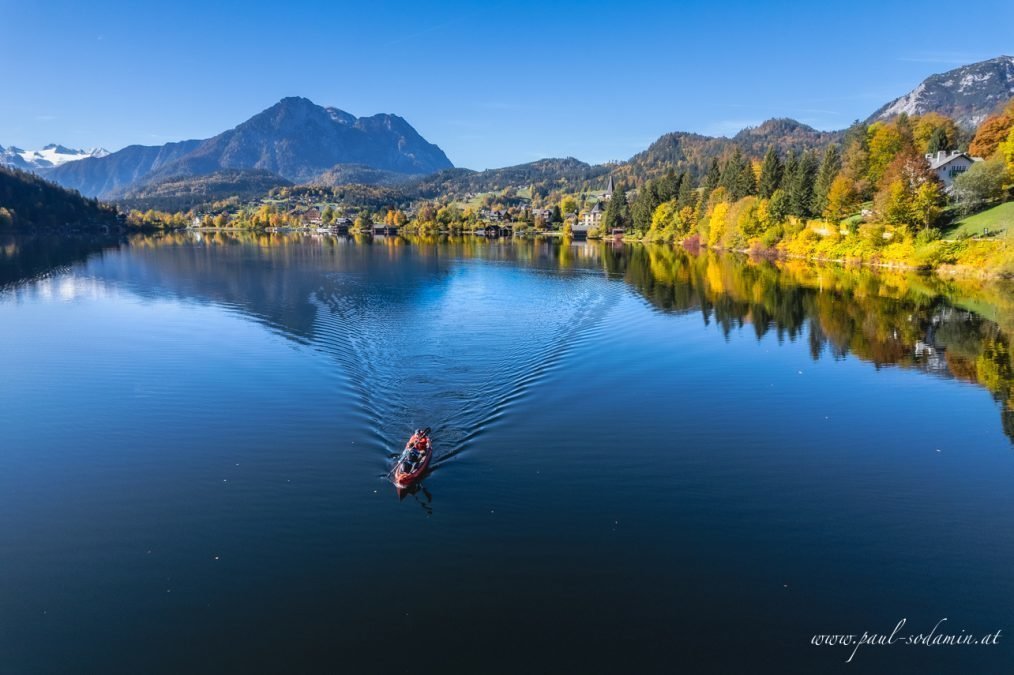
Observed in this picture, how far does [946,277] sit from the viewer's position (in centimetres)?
6009

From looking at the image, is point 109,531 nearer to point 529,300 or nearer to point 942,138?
point 529,300

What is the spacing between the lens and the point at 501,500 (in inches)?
621

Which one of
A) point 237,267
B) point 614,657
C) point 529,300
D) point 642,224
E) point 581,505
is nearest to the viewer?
point 614,657

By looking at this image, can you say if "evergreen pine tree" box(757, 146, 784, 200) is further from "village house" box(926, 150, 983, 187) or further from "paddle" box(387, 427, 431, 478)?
"paddle" box(387, 427, 431, 478)

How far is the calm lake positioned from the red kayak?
448mm

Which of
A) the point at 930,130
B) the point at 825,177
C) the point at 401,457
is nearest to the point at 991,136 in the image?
the point at 930,130

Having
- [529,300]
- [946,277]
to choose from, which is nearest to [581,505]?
[529,300]

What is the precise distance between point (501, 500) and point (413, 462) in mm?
2912

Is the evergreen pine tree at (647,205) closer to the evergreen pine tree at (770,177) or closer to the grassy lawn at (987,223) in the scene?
the evergreen pine tree at (770,177)

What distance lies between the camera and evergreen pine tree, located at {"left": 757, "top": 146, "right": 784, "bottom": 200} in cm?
10431

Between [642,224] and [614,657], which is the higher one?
[642,224]

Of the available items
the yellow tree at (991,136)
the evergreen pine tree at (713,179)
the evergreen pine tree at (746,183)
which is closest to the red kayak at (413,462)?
the evergreen pine tree at (746,183)

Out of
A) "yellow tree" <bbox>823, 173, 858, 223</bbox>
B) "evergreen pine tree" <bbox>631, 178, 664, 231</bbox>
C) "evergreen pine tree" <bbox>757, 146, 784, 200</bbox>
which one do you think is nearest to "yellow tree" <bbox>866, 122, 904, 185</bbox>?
"yellow tree" <bbox>823, 173, 858, 223</bbox>

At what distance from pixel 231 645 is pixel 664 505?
35.4 feet
